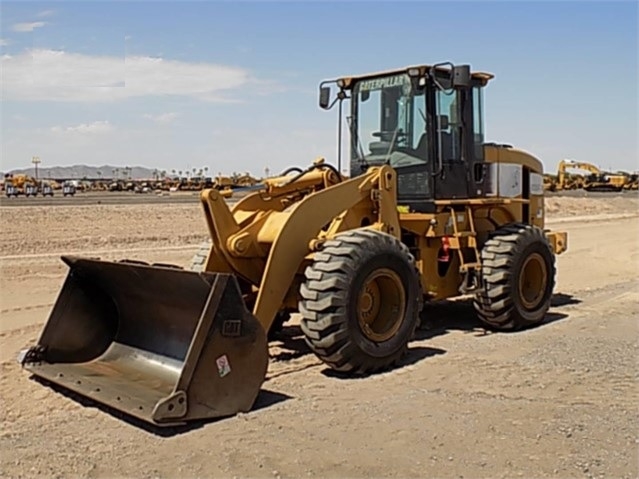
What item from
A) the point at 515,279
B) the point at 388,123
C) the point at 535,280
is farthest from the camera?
the point at 535,280

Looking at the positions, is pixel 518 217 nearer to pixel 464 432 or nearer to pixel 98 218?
pixel 464 432

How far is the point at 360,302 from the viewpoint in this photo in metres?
6.98

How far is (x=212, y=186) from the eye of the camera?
7660 millimetres

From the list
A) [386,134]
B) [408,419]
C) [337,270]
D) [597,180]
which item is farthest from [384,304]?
[597,180]

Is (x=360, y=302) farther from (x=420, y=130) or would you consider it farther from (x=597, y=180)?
(x=597, y=180)

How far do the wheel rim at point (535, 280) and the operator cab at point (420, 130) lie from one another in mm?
984

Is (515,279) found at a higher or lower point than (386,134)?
lower

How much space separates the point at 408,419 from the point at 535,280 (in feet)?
13.8

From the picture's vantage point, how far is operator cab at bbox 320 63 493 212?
8.82 metres

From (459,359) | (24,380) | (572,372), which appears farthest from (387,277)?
(24,380)

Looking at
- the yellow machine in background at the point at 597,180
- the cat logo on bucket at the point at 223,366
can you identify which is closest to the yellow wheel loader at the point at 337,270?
the cat logo on bucket at the point at 223,366

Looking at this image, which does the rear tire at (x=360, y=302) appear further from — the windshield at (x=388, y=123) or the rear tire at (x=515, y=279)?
the windshield at (x=388, y=123)

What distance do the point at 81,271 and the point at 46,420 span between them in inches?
64.4

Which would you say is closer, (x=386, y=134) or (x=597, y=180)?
(x=386, y=134)
